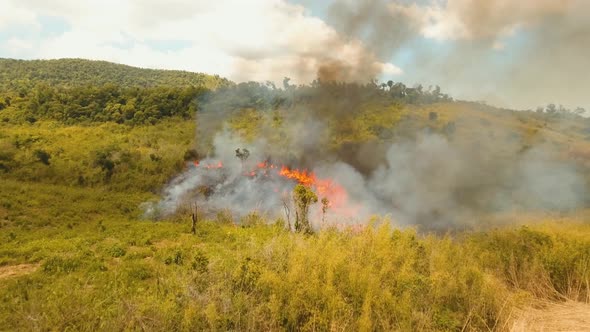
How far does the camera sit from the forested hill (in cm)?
6900

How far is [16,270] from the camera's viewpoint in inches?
517

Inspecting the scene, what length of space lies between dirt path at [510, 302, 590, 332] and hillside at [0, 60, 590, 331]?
0.78ft

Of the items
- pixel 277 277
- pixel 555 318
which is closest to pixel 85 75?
pixel 277 277

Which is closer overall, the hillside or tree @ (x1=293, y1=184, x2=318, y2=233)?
the hillside

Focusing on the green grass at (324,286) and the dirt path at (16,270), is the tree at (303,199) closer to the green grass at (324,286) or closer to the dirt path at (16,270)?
the green grass at (324,286)

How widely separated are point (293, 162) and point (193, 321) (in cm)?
2624

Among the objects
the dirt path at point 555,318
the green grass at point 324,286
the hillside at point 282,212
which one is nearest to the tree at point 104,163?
the hillside at point 282,212

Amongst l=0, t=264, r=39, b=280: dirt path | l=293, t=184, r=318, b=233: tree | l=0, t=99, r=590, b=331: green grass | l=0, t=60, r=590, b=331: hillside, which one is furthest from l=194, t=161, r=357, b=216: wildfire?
l=0, t=264, r=39, b=280: dirt path

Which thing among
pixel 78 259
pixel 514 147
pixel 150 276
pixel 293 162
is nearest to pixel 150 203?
pixel 293 162

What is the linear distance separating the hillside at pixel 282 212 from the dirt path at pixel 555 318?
0.78ft

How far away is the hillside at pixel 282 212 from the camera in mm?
7508

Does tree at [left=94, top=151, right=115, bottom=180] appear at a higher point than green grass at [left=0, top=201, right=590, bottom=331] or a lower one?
higher

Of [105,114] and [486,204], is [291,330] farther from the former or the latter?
[105,114]

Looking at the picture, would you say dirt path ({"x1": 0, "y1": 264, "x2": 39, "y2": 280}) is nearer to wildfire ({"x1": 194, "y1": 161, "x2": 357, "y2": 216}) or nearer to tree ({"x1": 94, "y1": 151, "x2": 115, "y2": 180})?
wildfire ({"x1": 194, "y1": 161, "x2": 357, "y2": 216})
